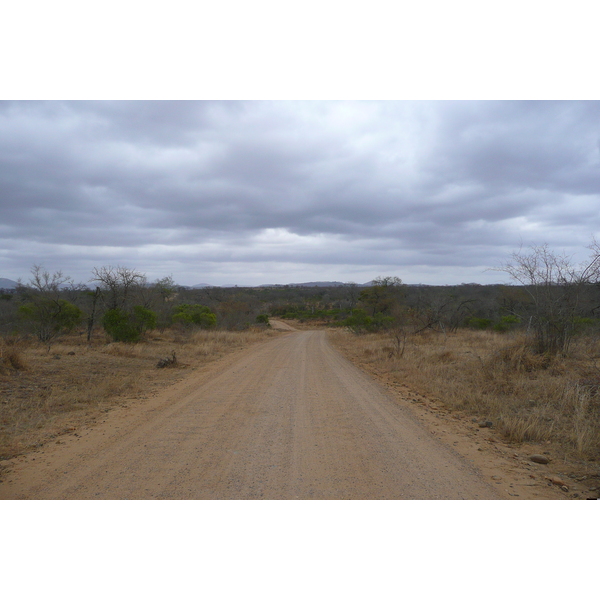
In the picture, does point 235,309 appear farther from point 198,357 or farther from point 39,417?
point 39,417

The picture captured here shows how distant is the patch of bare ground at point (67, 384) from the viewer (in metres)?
6.55

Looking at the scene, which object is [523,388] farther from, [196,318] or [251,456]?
[196,318]

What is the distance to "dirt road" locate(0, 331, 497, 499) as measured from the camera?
4340mm

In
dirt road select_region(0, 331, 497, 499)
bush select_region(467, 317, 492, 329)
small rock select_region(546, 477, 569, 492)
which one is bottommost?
dirt road select_region(0, 331, 497, 499)

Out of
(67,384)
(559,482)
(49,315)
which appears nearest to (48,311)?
(49,315)

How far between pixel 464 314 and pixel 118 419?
3066cm

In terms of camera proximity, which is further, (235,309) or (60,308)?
(235,309)

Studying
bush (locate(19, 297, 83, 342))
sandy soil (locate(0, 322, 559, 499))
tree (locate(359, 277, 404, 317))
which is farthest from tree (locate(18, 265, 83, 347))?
tree (locate(359, 277, 404, 317))

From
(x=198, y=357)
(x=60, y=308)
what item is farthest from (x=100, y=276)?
(x=198, y=357)

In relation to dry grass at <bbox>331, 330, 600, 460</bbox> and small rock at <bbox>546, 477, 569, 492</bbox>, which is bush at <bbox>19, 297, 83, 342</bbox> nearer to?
dry grass at <bbox>331, 330, 600, 460</bbox>

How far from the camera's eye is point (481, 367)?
1126 cm

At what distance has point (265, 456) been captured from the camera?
5.34 metres

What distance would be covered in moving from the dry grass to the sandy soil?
1046mm

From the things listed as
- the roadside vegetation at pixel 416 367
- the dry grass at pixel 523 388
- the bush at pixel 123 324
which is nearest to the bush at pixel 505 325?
the roadside vegetation at pixel 416 367
